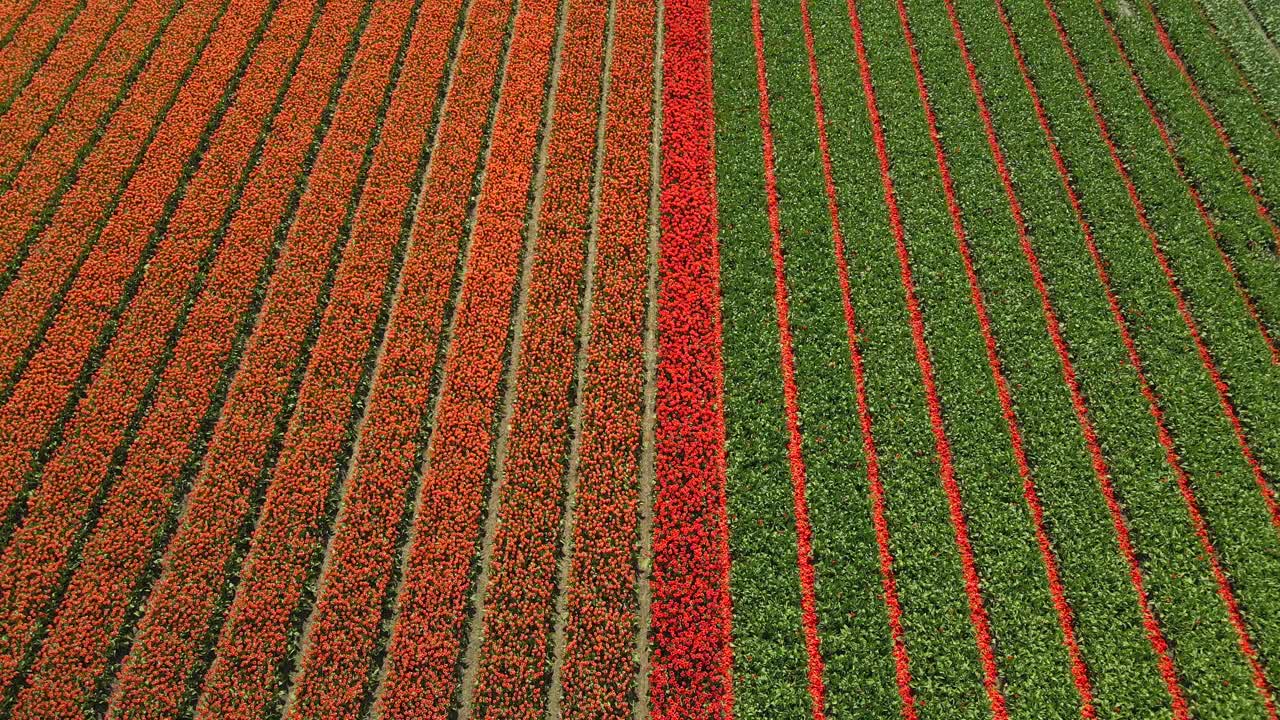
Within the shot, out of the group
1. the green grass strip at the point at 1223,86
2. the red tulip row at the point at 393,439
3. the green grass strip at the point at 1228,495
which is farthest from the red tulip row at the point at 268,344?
the green grass strip at the point at 1223,86

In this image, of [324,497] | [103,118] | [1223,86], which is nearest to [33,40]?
[103,118]

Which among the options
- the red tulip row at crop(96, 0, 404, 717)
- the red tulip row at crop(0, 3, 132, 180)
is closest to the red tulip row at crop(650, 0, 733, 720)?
the red tulip row at crop(96, 0, 404, 717)

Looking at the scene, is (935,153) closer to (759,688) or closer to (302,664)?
(759,688)

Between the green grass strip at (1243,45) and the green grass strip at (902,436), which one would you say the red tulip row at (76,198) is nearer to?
the green grass strip at (902,436)

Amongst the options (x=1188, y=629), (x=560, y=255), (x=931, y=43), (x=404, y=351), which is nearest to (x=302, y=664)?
(x=404, y=351)

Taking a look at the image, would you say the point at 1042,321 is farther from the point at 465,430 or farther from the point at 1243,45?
the point at 465,430

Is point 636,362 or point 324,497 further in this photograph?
point 636,362
